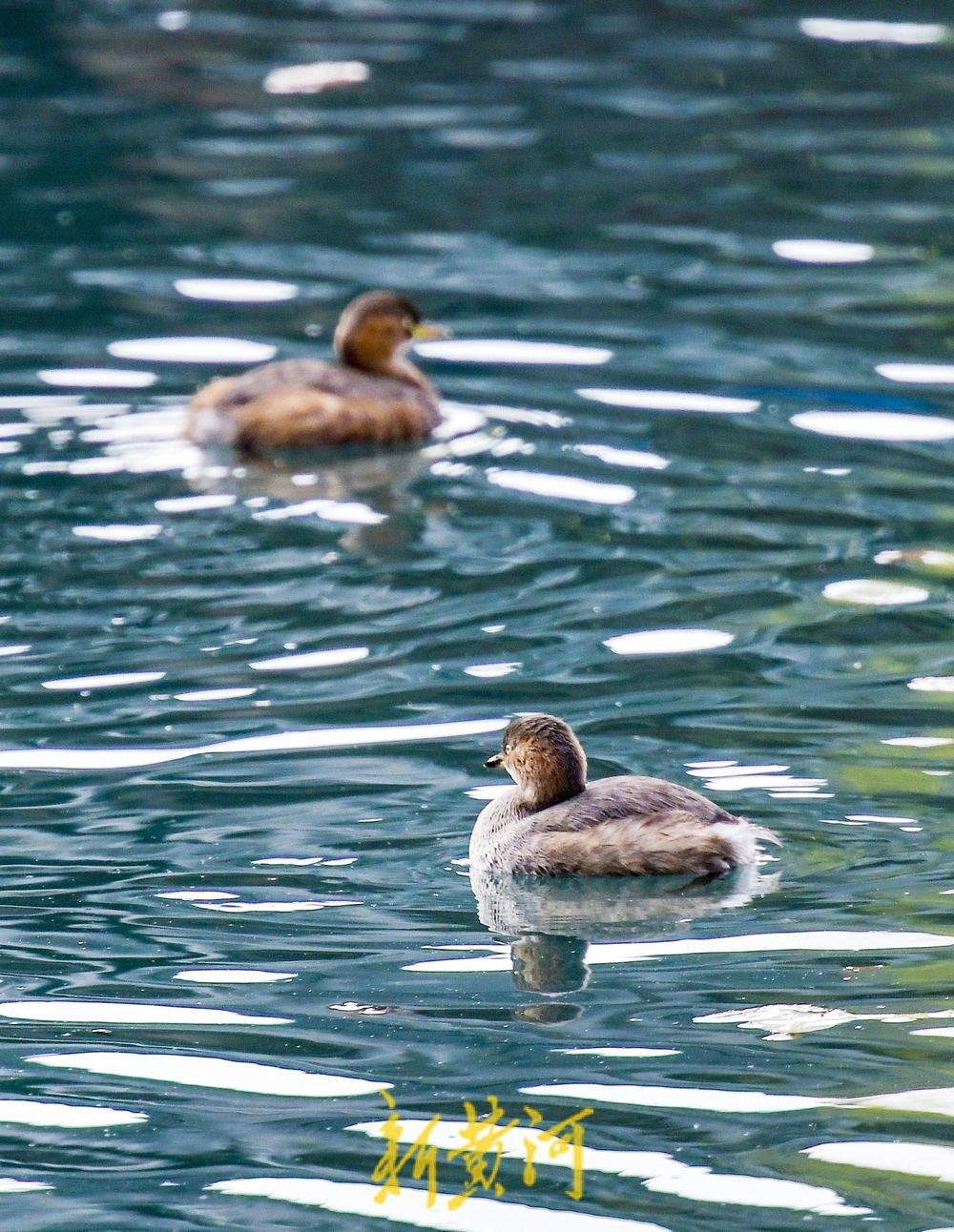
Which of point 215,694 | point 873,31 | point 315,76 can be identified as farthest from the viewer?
point 873,31

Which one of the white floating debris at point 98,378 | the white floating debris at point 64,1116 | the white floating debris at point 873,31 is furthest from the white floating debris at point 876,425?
the white floating debris at point 873,31

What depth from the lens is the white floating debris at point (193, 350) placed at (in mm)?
13039

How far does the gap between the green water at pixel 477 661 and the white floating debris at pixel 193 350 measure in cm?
5

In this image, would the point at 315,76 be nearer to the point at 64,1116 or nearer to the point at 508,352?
the point at 508,352

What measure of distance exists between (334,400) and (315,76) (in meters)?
9.54

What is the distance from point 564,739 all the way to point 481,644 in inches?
74.0

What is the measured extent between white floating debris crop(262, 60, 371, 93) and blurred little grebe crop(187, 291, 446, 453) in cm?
818

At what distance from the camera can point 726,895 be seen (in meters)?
6.73

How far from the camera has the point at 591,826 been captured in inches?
270

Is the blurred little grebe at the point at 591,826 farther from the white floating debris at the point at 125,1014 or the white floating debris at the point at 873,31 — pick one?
the white floating debris at the point at 873,31

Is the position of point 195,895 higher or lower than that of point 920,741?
higher

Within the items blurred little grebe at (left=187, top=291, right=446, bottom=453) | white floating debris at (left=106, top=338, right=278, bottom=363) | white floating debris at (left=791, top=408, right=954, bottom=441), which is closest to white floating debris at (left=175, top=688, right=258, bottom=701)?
blurred little grebe at (left=187, top=291, right=446, bottom=453)

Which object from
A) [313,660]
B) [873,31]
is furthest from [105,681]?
[873,31]

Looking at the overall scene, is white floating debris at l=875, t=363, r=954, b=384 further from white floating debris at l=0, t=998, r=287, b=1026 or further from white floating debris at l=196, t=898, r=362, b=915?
white floating debris at l=0, t=998, r=287, b=1026
